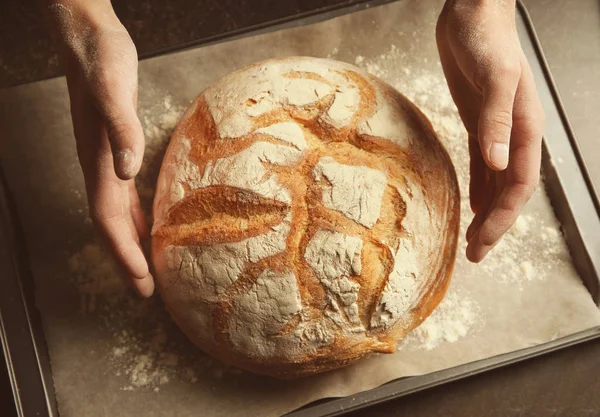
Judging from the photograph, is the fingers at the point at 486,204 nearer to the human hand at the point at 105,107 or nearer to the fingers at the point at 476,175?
the fingers at the point at 476,175

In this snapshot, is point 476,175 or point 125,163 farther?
point 476,175

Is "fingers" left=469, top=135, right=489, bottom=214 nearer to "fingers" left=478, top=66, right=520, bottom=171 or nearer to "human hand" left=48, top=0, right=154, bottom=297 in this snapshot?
"fingers" left=478, top=66, right=520, bottom=171

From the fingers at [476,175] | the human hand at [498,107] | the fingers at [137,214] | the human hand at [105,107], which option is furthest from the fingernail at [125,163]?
the fingers at [476,175]

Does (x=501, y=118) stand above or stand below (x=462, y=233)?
above

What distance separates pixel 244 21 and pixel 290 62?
A: 1.79 feet

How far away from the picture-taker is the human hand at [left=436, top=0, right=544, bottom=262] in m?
1.10

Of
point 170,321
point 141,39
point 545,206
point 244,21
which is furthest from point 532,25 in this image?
point 170,321

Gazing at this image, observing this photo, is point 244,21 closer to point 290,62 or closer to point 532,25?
point 290,62

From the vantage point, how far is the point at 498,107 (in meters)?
1.09

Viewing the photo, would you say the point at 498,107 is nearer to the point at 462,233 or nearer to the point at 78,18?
the point at 462,233

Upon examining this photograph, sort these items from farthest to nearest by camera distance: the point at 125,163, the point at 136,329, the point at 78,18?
the point at 136,329 < the point at 78,18 < the point at 125,163

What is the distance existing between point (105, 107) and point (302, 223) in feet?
1.44

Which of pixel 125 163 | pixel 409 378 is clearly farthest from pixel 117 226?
pixel 409 378

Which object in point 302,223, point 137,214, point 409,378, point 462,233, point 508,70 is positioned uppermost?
point 508,70
